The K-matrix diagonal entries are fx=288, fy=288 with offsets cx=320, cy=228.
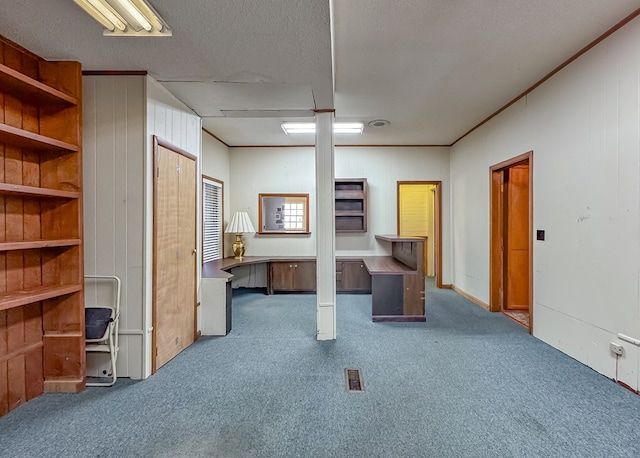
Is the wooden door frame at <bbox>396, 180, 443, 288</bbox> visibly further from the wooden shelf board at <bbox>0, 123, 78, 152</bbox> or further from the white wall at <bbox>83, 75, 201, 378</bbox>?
the wooden shelf board at <bbox>0, 123, 78, 152</bbox>

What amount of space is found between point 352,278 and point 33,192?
4.22 meters

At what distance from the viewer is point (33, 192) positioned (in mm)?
1855

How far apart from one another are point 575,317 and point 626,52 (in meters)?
2.18

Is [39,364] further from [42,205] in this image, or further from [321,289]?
[321,289]

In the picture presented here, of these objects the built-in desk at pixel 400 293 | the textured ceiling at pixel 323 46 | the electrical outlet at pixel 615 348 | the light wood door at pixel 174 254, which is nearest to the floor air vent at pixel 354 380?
the built-in desk at pixel 400 293

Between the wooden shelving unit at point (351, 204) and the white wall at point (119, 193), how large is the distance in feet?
11.3

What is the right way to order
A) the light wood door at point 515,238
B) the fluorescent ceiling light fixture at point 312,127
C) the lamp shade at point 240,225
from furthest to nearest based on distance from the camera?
the lamp shade at point 240,225, the fluorescent ceiling light fixture at point 312,127, the light wood door at point 515,238

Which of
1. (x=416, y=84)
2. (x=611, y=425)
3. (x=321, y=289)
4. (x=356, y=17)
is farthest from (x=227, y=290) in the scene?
(x=611, y=425)

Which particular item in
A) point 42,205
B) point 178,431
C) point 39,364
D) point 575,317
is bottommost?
point 178,431

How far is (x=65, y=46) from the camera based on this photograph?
6.53ft

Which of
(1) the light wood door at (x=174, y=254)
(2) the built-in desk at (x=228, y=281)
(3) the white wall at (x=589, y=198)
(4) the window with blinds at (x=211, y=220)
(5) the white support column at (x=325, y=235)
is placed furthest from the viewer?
(4) the window with blinds at (x=211, y=220)

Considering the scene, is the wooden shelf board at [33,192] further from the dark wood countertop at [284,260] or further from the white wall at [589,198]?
the white wall at [589,198]

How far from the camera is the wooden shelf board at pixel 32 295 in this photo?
5.79 ft

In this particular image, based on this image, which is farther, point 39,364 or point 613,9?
point 39,364
